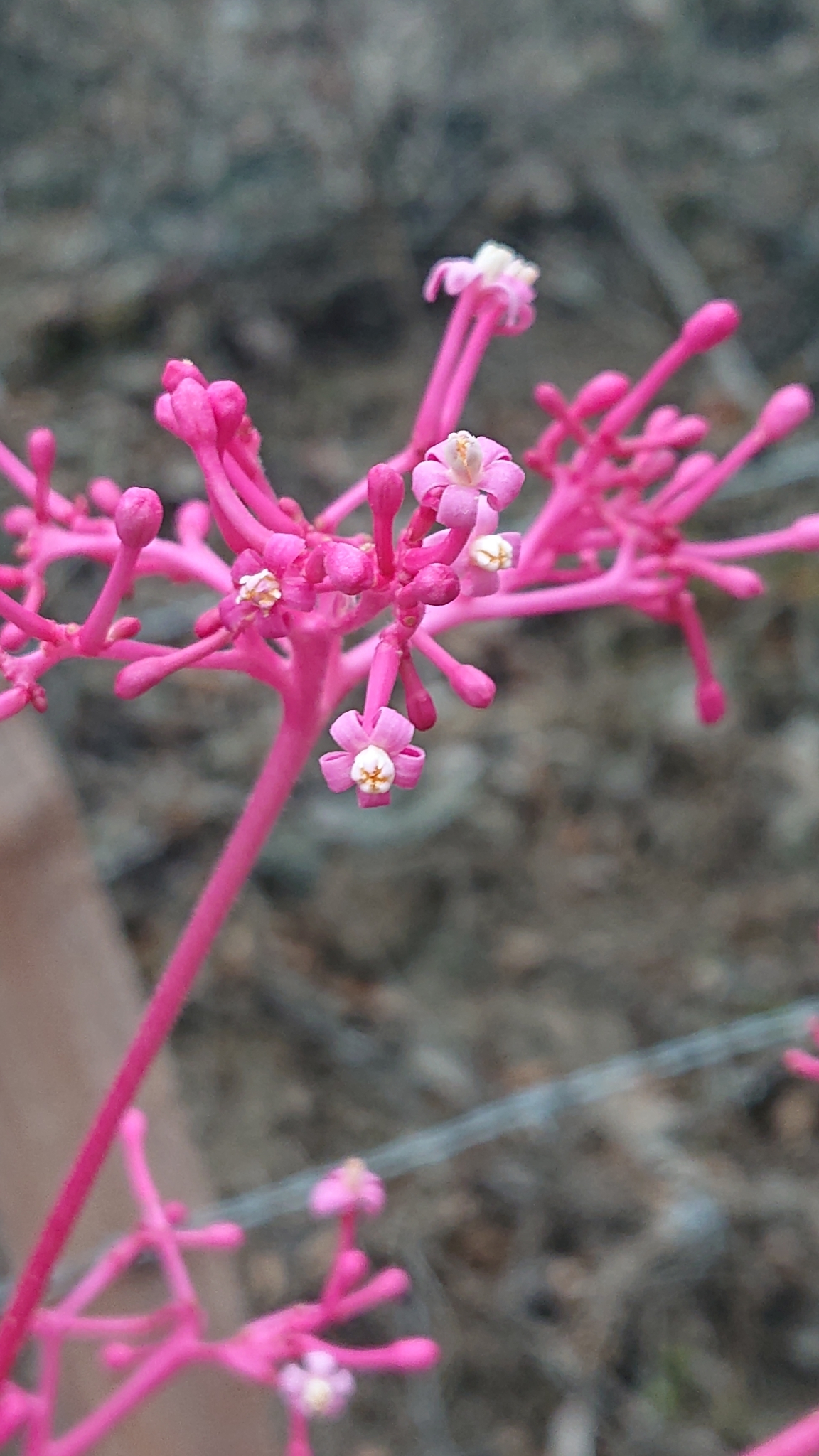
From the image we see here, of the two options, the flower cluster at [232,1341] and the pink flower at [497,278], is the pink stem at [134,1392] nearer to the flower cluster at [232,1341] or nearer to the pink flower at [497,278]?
the flower cluster at [232,1341]

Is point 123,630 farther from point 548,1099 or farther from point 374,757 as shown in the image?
point 548,1099

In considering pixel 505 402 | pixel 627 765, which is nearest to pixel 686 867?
pixel 627 765

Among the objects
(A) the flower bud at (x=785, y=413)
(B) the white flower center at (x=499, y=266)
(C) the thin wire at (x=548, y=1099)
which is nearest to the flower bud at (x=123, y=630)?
(B) the white flower center at (x=499, y=266)

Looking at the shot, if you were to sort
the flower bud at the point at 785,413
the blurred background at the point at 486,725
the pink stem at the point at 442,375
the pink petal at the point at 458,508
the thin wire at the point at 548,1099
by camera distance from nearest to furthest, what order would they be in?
1. the pink petal at the point at 458,508
2. the pink stem at the point at 442,375
3. the flower bud at the point at 785,413
4. the thin wire at the point at 548,1099
5. the blurred background at the point at 486,725

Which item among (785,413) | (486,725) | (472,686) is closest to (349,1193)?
(472,686)

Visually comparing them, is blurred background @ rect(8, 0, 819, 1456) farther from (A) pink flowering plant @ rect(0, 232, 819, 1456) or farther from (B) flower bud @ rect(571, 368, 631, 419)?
(B) flower bud @ rect(571, 368, 631, 419)

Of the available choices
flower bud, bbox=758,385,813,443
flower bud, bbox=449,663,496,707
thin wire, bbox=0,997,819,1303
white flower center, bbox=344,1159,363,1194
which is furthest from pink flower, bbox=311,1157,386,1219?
thin wire, bbox=0,997,819,1303
